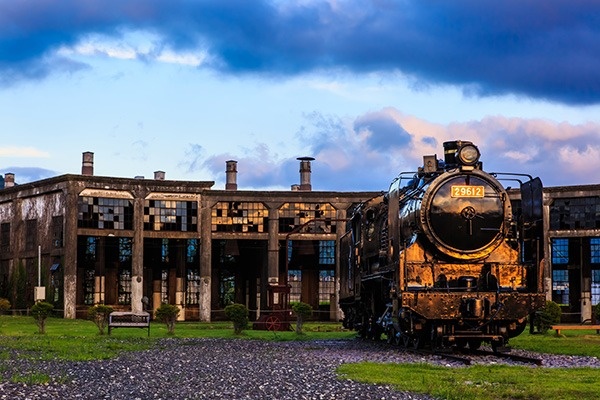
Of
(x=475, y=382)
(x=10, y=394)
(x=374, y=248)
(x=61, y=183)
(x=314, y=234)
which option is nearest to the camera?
(x=10, y=394)

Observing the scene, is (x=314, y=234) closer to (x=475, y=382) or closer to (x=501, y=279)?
(x=501, y=279)

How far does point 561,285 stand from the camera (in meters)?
62.8

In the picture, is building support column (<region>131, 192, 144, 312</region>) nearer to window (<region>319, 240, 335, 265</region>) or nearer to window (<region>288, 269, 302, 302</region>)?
window (<region>288, 269, 302, 302</region>)

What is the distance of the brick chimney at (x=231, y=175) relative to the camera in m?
62.6

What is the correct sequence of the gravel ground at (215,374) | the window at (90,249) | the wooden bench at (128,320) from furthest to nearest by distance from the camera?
the window at (90,249)
the wooden bench at (128,320)
the gravel ground at (215,374)

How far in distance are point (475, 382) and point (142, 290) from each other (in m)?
46.1

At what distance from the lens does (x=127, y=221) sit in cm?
5800

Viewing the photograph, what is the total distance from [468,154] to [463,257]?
231cm

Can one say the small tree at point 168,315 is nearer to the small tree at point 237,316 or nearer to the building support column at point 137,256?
the small tree at point 237,316

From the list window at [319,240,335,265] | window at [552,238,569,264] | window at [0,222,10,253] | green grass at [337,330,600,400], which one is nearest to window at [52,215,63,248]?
window at [0,222,10,253]

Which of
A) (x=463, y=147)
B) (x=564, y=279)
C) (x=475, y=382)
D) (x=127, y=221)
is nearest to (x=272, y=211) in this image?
(x=127, y=221)

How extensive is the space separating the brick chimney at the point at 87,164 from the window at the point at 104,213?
265cm

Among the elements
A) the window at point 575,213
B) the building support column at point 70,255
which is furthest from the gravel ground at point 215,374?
the window at point 575,213

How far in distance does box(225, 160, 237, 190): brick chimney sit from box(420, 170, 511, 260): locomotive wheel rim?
40.8 meters
